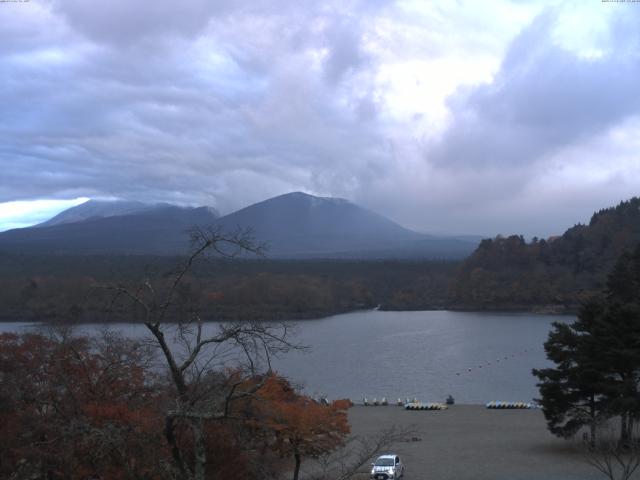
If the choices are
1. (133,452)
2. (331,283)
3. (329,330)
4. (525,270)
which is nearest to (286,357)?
(329,330)

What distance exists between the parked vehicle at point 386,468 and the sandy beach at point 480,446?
28cm

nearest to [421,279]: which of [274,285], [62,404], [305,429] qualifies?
[274,285]

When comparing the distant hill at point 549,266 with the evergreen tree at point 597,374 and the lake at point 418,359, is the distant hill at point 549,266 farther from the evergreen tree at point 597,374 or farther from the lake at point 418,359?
the evergreen tree at point 597,374

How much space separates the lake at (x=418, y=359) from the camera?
2041 cm

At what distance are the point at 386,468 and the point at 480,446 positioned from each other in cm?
352

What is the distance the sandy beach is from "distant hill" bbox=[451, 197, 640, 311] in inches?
1451

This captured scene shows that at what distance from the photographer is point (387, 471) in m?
9.08

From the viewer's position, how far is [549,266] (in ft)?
189

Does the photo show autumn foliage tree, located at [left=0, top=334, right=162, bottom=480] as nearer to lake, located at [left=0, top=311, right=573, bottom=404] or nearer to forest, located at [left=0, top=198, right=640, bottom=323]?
lake, located at [left=0, top=311, right=573, bottom=404]

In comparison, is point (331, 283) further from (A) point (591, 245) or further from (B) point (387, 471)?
(B) point (387, 471)

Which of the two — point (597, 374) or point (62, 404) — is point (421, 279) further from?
point (62, 404)

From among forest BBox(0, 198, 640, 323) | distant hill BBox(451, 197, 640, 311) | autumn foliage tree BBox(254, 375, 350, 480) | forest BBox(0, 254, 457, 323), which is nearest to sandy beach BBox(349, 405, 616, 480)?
autumn foliage tree BBox(254, 375, 350, 480)

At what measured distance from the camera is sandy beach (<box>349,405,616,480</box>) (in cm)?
982

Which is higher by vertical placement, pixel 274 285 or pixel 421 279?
pixel 421 279
